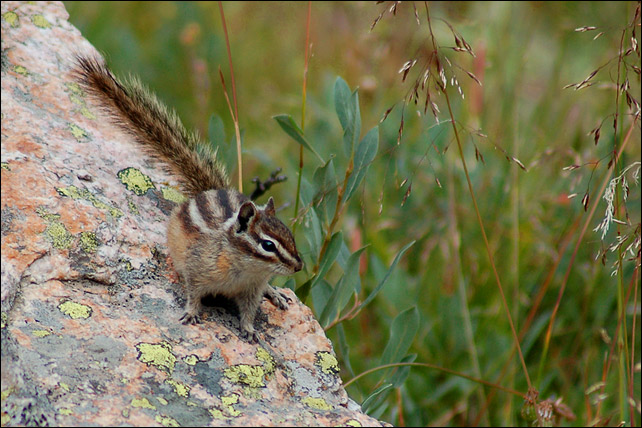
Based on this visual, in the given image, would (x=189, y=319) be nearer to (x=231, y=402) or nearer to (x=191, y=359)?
(x=191, y=359)

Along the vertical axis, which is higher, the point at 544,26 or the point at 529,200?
the point at 544,26

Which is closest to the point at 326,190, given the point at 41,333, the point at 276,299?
the point at 276,299

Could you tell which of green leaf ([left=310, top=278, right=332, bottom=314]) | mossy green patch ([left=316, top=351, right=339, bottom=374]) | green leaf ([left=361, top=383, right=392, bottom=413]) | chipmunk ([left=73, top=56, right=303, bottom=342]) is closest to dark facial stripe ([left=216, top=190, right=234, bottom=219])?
chipmunk ([left=73, top=56, right=303, bottom=342])

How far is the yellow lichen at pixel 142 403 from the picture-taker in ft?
6.93

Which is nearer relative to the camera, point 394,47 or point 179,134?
point 179,134

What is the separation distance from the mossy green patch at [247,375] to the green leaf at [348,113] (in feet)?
3.75

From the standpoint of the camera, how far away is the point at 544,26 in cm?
753

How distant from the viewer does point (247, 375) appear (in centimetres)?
246

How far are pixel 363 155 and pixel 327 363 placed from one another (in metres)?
1.00

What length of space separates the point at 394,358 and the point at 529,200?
7.41ft

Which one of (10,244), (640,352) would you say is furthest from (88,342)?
(640,352)

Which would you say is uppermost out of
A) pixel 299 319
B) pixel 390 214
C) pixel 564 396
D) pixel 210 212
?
pixel 210 212

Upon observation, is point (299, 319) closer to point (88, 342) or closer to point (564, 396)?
point (88, 342)

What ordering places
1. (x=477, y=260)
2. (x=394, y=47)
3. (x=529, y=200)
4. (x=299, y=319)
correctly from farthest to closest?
(x=394, y=47), (x=529, y=200), (x=477, y=260), (x=299, y=319)
